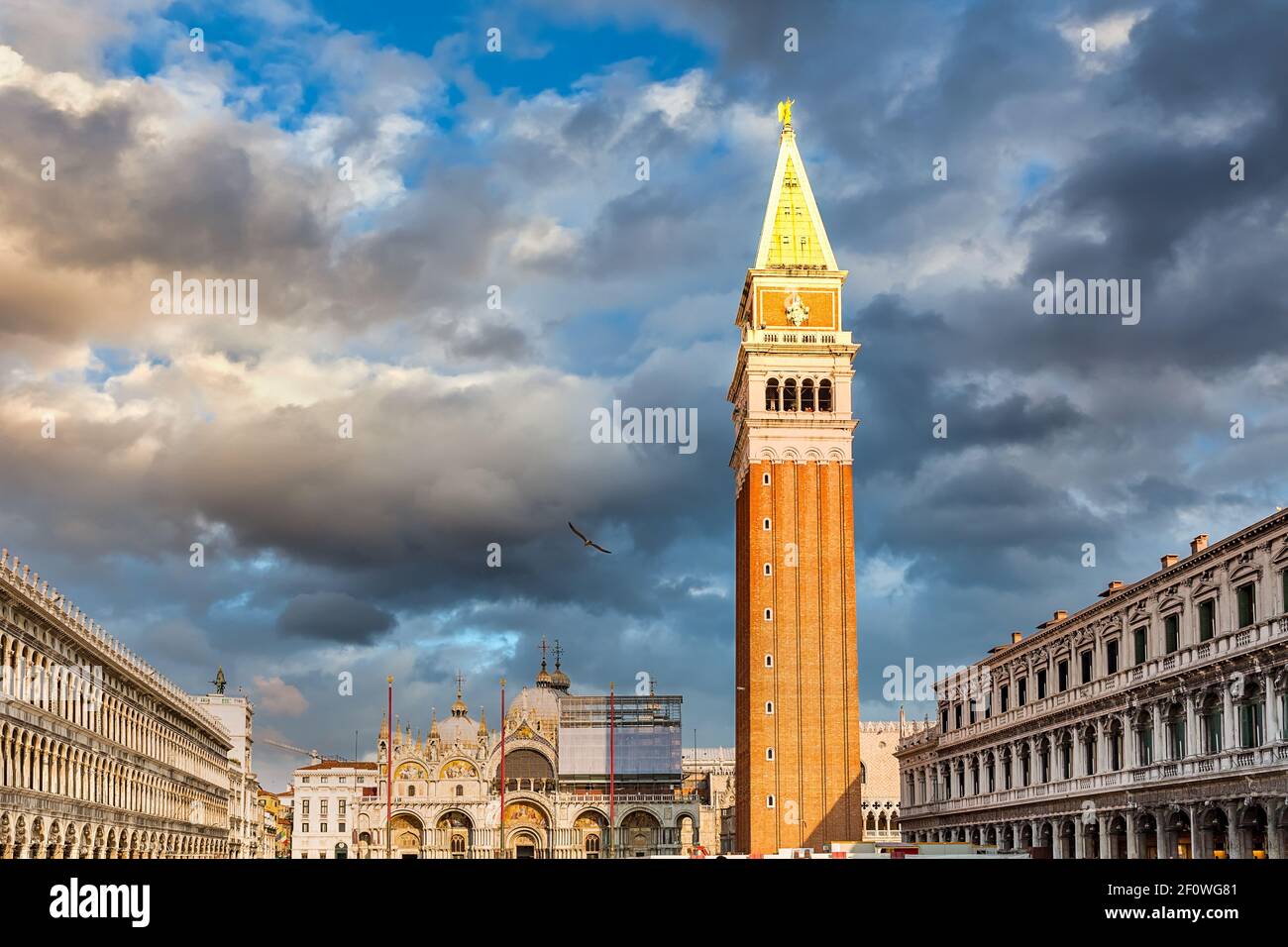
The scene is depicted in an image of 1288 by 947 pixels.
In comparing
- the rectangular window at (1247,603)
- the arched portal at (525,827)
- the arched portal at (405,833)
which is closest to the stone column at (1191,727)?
the rectangular window at (1247,603)

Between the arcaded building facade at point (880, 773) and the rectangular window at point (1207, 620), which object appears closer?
the rectangular window at point (1207, 620)

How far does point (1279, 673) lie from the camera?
158ft

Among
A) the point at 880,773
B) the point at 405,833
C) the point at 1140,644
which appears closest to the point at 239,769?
the point at 405,833

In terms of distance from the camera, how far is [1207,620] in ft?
182

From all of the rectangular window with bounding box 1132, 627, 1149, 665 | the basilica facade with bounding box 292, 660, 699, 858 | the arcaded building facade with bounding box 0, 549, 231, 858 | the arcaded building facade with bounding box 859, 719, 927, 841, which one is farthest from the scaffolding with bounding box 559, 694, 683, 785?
the rectangular window with bounding box 1132, 627, 1149, 665

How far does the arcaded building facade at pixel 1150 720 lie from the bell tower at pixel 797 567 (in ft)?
49.3

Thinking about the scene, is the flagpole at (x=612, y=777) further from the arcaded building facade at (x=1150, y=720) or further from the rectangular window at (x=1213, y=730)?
the rectangular window at (x=1213, y=730)

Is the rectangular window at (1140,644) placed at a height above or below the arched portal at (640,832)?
above

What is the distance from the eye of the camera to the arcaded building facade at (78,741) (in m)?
57.4

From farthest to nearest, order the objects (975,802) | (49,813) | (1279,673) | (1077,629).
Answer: (975,802), (1077,629), (49,813), (1279,673)

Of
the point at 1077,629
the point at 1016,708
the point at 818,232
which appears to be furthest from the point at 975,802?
the point at 818,232
